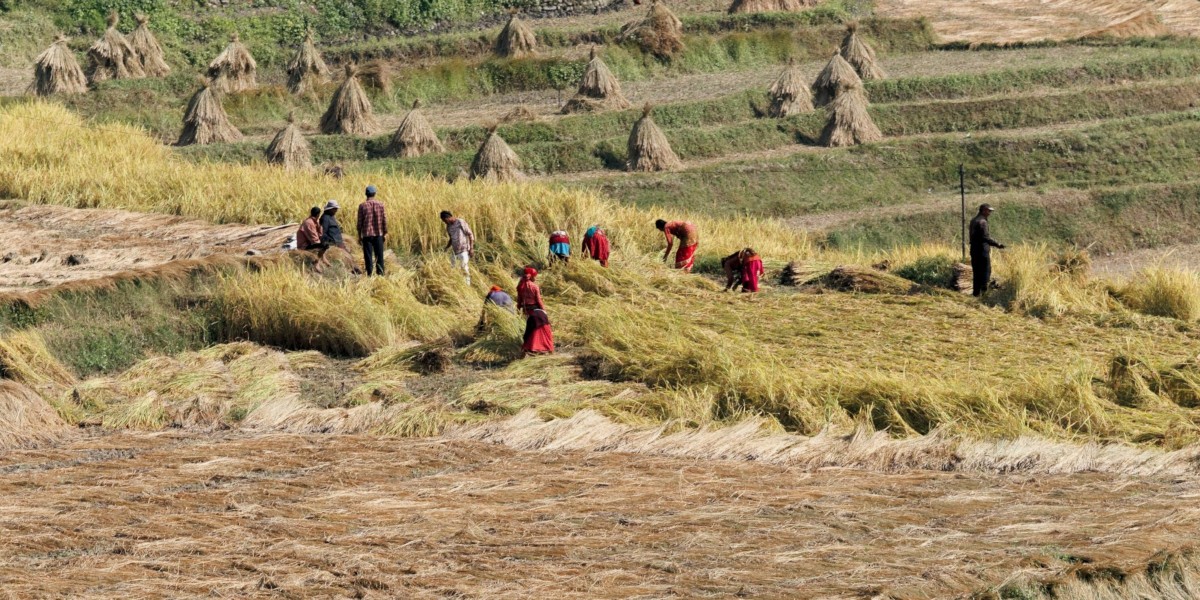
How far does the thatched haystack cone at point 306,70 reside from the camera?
33.7m

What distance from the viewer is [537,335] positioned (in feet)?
46.6

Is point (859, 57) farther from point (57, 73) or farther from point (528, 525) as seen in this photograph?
point (528, 525)

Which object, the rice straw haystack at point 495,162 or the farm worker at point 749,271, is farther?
the rice straw haystack at point 495,162

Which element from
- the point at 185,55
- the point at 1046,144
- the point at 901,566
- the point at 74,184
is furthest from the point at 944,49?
the point at 901,566

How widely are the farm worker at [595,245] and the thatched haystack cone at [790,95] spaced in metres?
15.2

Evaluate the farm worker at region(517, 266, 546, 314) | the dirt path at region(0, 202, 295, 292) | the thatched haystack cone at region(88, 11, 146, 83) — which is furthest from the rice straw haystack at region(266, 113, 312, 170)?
the farm worker at region(517, 266, 546, 314)

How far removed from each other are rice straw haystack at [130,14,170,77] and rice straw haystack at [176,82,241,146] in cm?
465

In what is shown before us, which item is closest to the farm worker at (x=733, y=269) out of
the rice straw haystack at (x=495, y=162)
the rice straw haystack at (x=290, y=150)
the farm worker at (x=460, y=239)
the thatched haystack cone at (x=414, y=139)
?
the farm worker at (x=460, y=239)

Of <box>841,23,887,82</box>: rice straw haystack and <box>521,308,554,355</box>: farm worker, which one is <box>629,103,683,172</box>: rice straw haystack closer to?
<box>841,23,887,82</box>: rice straw haystack

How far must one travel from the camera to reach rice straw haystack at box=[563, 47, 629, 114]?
31.9m

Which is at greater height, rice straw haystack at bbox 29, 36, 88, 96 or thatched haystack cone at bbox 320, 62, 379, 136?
rice straw haystack at bbox 29, 36, 88, 96

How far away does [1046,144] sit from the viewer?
1177 inches

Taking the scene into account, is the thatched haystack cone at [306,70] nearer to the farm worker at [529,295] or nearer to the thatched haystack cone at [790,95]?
the thatched haystack cone at [790,95]

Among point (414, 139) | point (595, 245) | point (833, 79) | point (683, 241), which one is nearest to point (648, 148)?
point (414, 139)
